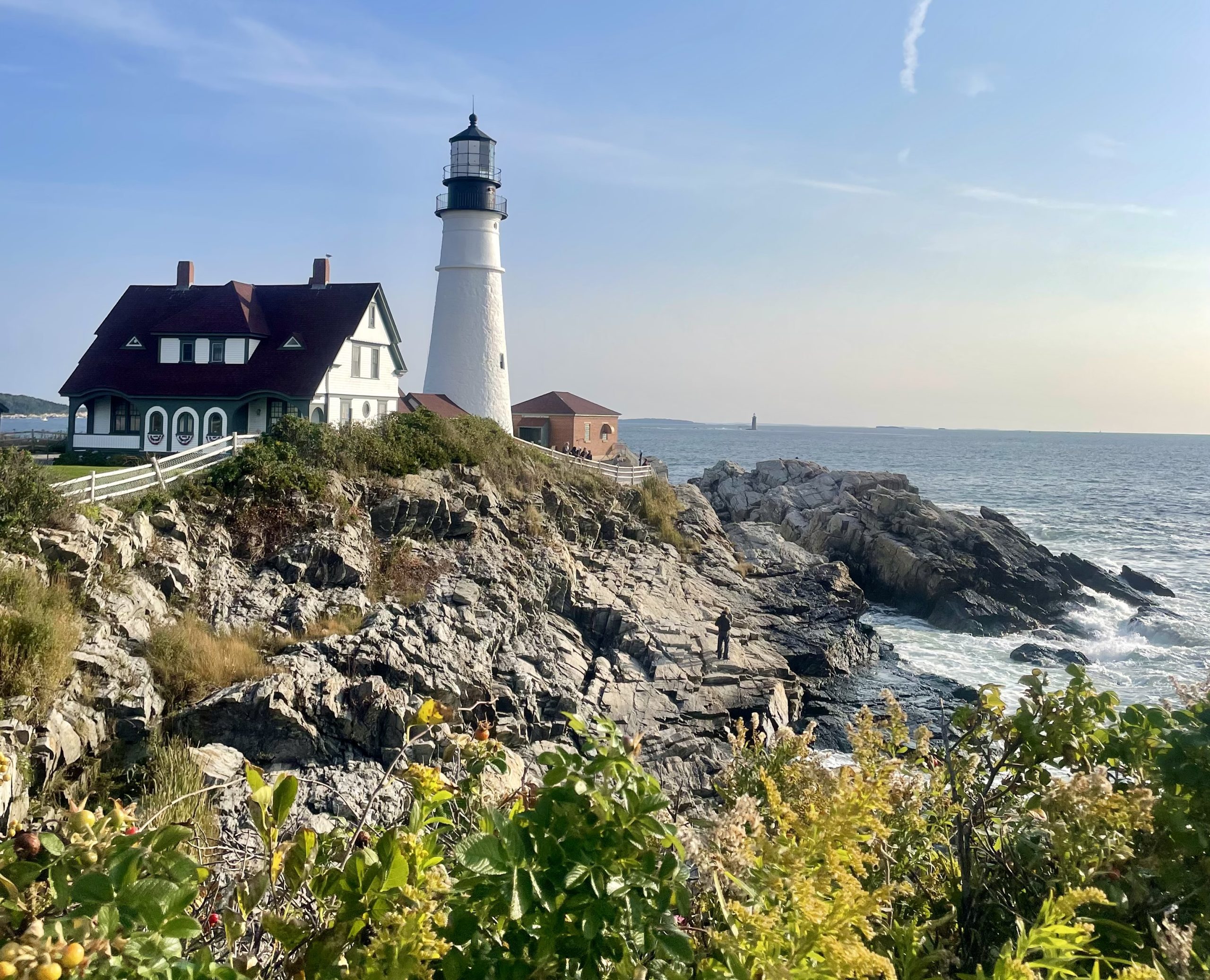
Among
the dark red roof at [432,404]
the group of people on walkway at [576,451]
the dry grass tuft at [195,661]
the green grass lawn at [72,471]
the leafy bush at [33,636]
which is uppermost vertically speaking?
the dark red roof at [432,404]

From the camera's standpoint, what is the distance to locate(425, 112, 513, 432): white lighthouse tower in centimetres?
3650

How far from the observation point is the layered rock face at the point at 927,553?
35.2 meters

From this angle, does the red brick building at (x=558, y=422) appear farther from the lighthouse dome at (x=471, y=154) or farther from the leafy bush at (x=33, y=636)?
the leafy bush at (x=33, y=636)

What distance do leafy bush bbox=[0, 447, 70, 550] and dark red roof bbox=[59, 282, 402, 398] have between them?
12929 mm

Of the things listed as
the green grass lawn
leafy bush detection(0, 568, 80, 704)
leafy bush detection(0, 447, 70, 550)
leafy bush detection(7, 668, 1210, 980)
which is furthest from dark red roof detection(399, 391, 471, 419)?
leafy bush detection(7, 668, 1210, 980)

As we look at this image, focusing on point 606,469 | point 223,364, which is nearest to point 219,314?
point 223,364

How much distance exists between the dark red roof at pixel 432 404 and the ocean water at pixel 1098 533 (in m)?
18.2

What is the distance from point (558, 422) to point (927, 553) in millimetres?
18596

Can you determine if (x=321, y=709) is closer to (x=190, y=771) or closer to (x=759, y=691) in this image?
(x=190, y=771)

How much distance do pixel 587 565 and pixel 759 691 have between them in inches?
247

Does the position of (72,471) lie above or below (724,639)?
above

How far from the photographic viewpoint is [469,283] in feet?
120

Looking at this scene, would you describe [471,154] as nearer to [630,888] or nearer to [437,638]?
[437,638]

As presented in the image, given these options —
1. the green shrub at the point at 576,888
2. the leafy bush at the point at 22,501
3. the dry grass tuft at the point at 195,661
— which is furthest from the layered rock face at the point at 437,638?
the green shrub at the point at 576,888
